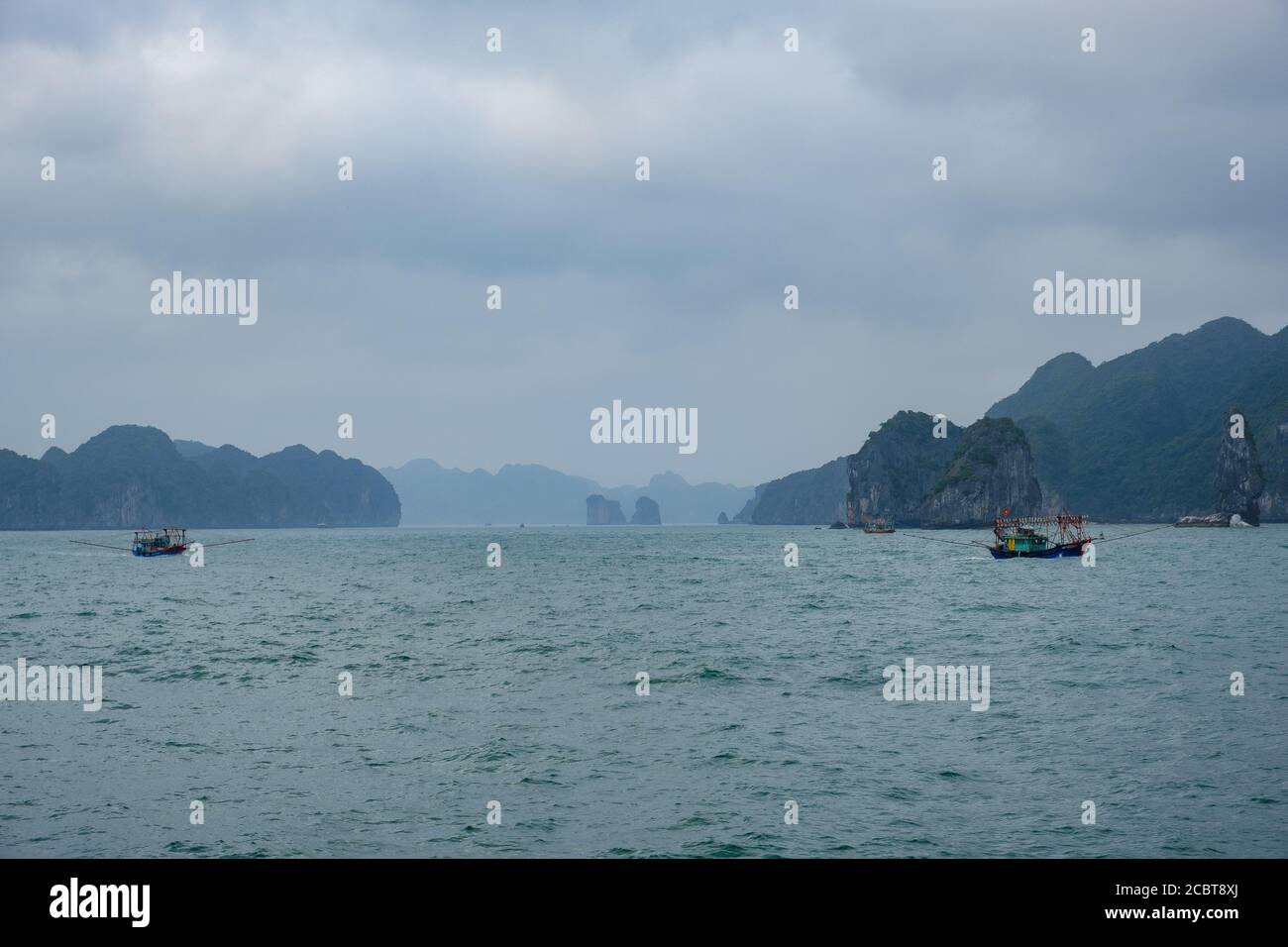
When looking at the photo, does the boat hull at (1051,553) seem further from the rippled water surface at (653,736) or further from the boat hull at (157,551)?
the boat hull at (157,551)

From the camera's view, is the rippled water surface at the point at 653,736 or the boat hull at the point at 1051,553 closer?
the rippled water surface at the point at 653,736

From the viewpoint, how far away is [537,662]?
45469 millimetres

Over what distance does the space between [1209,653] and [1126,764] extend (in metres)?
23.9

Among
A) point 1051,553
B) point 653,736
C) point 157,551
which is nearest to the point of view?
point 653,736

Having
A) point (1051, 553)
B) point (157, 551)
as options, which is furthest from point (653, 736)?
point (157, 551)

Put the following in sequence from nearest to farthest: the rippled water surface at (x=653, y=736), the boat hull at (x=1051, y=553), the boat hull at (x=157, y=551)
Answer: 1. the rippled water surface at (x=653, y=736)
2. the boat hull at (x=1051, y=553)
3. the boat hull at (x=157, y=551)

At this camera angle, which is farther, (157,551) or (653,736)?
(157,551)

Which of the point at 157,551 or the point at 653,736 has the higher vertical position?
the point at 653,736

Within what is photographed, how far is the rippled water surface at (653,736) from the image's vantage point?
20234 millimetres

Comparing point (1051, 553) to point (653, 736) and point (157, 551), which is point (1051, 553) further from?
point (157, 551)

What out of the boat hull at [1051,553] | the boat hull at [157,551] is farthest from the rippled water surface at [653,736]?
the boat hull at [157,551]

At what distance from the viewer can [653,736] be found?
29.5 meters
